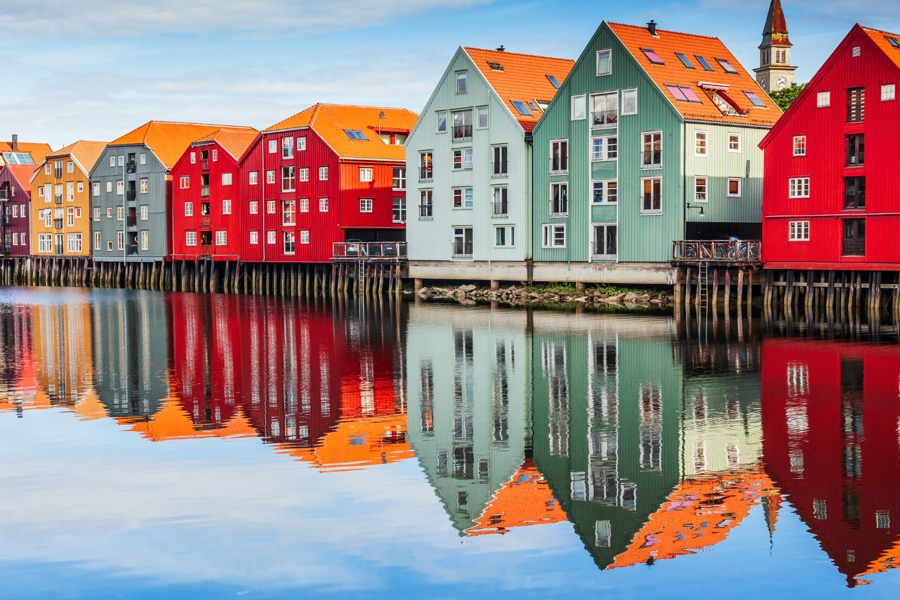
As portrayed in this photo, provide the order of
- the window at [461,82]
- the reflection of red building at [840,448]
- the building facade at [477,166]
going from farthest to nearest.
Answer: the window at [461,82], the building facade at [477,166], the reflection of red building at [840,448]

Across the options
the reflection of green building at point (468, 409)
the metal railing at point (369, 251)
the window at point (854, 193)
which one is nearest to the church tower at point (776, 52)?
the metal railing at point (369, 251)

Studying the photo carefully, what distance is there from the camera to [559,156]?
6431 cm

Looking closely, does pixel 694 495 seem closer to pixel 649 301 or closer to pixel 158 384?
pixel 158 384

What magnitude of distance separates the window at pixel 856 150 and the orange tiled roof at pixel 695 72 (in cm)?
894

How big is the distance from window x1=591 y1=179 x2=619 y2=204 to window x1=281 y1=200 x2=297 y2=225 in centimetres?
2724

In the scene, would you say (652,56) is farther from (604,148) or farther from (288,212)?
(288,212)

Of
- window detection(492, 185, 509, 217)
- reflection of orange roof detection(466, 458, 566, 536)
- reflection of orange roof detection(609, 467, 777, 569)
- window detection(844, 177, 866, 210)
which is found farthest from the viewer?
window detection(492, 185, 509, 217)

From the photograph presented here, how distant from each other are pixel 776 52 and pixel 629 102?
107 meters

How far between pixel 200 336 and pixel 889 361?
24.6 metres

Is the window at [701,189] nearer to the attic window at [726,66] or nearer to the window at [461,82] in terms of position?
the attic window at [726,66]

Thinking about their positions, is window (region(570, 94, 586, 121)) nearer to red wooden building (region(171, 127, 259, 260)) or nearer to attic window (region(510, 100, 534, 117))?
attic window (region(510, 100, 534, 117))

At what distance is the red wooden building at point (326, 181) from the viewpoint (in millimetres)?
78250

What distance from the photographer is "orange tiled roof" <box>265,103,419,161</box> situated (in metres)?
79.0

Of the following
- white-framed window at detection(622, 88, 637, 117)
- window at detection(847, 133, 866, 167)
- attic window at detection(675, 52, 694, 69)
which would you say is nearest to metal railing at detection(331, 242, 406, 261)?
white-framed window at detection(622, 88, 637, 117)
